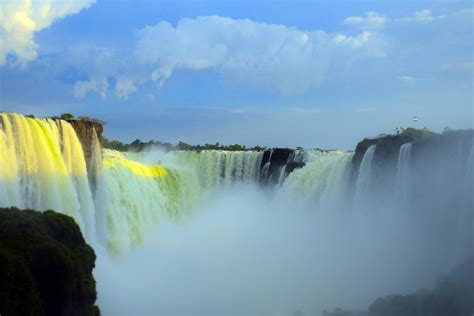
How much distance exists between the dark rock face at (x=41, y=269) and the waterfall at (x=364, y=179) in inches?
511

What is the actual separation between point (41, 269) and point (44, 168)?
6969 mm

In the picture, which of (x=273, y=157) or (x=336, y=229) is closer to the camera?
(x=336, y=229)

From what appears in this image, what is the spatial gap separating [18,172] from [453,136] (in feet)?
44.0

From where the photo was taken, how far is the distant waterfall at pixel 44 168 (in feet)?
47.8

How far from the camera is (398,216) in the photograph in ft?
65.2

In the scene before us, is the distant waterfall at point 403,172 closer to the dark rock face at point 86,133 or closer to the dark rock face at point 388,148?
the dark rock face at point 388,148

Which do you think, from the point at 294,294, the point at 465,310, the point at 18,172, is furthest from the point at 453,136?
the point at 18,172

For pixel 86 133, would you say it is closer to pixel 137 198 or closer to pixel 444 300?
pixel 137 198

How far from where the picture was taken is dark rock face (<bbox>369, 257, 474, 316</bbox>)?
14.5 metres

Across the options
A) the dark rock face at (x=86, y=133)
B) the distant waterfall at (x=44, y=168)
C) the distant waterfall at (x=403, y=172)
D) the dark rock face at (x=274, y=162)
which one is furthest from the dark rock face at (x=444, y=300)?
the dark rock face at (x=274, y=162)

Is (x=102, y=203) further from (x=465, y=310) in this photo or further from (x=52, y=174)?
(x=465, y=310)

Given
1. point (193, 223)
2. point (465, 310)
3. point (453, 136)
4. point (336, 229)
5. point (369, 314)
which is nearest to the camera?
point (465, 310)

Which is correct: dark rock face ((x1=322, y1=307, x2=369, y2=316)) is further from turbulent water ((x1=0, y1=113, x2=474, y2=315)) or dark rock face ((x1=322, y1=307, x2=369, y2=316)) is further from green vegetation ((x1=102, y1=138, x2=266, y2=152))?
Answer: green vegetation ((x1=102, y1=138, x2=266, y2=152))

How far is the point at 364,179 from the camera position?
21.3m
